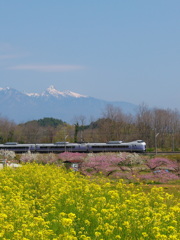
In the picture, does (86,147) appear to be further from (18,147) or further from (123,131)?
(123,131)

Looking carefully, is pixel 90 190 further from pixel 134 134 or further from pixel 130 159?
pixel 134 134

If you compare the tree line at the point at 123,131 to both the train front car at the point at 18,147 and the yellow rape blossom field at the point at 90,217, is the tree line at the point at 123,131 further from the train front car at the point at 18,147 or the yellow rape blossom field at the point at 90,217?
the yellow rape blossom field at the point at 90,217

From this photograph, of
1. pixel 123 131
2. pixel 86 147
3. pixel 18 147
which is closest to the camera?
pixel 86 147

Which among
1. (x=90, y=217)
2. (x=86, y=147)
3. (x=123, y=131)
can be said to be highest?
(x=123, y=131)

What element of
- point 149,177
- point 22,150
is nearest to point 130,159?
point 149,177

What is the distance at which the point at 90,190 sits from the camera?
13633mm

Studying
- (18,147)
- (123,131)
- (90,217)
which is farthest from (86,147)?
(90,217)

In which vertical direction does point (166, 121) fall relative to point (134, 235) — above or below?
above

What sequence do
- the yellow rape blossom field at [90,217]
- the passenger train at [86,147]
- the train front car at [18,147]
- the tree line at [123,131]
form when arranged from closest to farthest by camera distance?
the yellow rape blossom field at [90,217]
the passenger train at [86,147]
the train front car at [18,147]
the tree line at [123,131]

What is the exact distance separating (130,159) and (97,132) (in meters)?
48.8

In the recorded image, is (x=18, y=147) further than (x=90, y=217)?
Yes

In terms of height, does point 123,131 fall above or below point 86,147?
above

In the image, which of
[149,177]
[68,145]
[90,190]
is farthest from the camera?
[68,145]

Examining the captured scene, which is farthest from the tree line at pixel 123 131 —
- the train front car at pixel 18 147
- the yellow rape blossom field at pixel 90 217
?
the yellow rape blossom field at pixel 90 217
